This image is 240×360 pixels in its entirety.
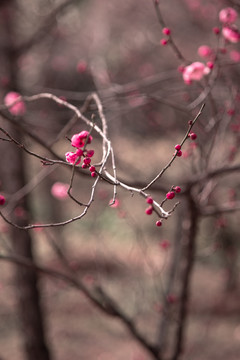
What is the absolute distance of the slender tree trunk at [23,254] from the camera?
3.99 m

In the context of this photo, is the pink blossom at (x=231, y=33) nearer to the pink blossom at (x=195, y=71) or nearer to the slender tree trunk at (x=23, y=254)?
the pink blossom at (x=195, y=71)

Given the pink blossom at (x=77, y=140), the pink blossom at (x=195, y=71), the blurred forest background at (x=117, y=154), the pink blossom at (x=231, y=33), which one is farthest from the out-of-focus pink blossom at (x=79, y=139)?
the blurred forest background at (x=117, y=154)

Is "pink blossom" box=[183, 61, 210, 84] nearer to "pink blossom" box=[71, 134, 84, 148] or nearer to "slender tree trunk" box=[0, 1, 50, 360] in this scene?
"pink blossom" box=[71, 134, 84, 148]

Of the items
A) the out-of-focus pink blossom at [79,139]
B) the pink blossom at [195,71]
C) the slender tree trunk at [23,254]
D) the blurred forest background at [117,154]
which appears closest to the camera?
the out-of-focus pink blossom at [79,139]

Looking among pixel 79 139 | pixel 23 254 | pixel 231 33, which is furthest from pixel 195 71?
pixel 23 254

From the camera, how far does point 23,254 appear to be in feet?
13.7

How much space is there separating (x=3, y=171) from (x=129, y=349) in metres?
2.99

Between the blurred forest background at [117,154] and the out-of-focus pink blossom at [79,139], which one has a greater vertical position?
the blurred forest background at [117,154]

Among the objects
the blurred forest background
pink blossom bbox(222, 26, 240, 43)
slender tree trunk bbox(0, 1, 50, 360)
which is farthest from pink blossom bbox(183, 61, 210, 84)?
slender tree trunk bbox(0, 1, 50, 360)

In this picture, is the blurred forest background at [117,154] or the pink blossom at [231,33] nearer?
the pink blossom at [231,33]

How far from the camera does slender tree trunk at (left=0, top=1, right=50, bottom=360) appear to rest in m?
3.99

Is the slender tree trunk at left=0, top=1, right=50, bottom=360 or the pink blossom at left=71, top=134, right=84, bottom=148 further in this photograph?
the slender tree trunk at left=0, top=1, right=50, bottom=360

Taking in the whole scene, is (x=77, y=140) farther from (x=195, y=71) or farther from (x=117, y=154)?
(x=117, y=154)

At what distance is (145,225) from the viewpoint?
35.6ft
